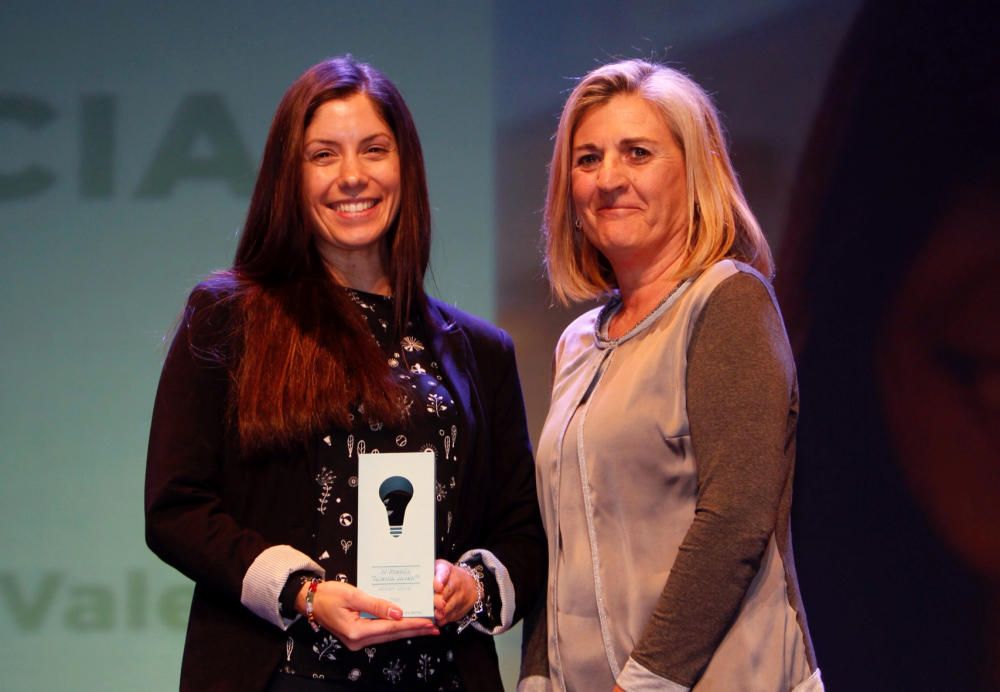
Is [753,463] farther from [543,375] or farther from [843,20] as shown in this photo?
[843,20]

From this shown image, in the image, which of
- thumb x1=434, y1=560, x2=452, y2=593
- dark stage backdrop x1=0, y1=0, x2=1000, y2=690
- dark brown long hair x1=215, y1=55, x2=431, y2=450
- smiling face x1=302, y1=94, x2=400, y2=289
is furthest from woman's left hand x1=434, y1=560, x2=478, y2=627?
dark stage backdrop x1=0, y1=0, x2=1000, y2=690

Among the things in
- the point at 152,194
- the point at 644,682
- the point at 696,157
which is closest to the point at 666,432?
the point at 644,682

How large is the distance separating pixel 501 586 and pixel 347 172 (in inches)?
30.1

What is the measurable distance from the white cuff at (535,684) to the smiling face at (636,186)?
728 millimetres

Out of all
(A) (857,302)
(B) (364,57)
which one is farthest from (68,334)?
(A) (857,302)

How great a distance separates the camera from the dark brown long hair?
6.01ft

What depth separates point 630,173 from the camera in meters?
1.91

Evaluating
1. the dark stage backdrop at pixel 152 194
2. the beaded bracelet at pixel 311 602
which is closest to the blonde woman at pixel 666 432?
the beaded bracelet at pixel 311 602

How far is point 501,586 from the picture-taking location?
1.90 metres

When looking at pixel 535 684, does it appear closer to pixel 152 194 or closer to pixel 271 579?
pixel 271 579

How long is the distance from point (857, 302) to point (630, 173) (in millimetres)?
1143

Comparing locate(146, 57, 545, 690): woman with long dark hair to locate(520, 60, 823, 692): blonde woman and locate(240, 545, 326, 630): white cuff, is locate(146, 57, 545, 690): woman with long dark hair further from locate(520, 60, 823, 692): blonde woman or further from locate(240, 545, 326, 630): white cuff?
locate(520, 60, 823, 692): blonde woman

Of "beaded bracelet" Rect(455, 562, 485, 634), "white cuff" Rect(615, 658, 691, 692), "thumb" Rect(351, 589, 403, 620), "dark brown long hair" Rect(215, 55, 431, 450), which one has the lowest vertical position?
"white cuff" Rect(615, 658, 691, 692)

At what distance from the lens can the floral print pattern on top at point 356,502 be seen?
177cm
